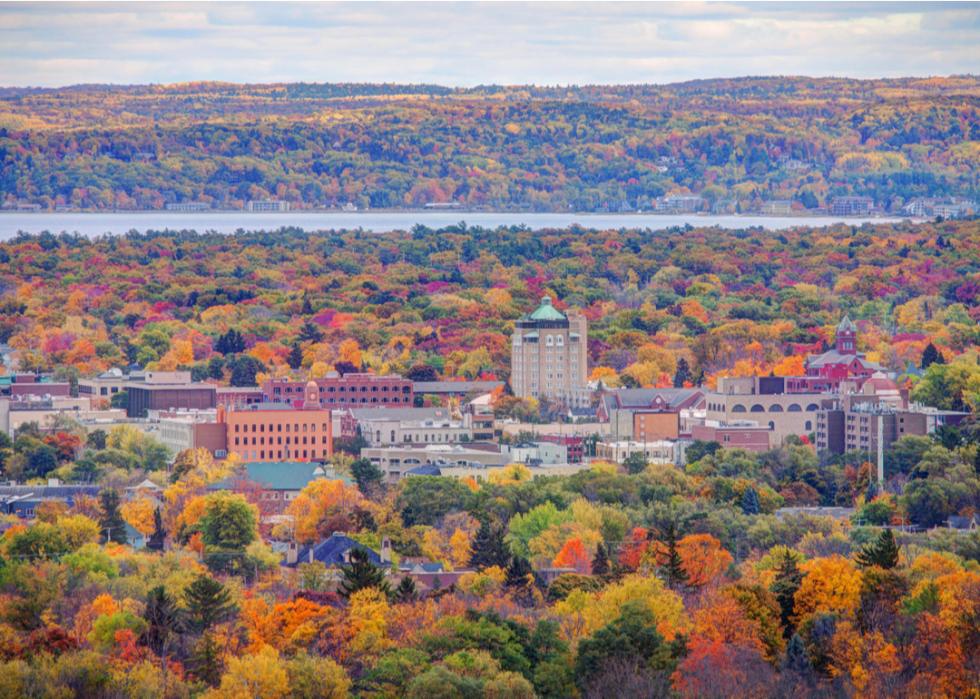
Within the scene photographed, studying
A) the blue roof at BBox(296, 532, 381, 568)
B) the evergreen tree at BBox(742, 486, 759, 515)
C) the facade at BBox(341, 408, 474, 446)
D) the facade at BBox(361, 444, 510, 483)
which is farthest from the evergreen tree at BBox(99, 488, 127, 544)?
the facade at BBox(341, 408, 474, 446)

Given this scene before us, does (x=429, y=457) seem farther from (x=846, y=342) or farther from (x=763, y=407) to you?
(x=846, y=342)

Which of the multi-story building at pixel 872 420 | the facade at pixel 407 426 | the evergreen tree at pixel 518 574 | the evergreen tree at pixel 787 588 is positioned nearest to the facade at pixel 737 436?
the multi-story building at pixel 872 420

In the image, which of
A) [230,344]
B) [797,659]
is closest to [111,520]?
[797,659]

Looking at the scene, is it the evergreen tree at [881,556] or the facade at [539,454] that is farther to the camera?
the facade at [539,454]

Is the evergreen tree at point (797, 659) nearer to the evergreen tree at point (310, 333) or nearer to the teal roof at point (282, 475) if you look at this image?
the teal roof at point (282, 475)

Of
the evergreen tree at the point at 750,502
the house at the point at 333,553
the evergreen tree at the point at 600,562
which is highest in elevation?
the evergreen tree at the point at 600,562

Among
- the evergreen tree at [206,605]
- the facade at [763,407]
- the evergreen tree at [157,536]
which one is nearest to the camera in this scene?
the evergreen tree at [206,605]

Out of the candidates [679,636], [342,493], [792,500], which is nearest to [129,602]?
[679,636]
